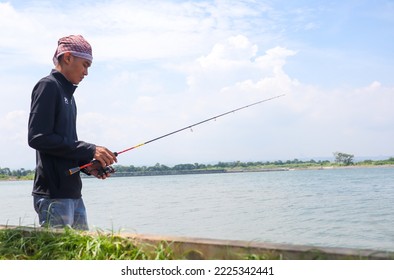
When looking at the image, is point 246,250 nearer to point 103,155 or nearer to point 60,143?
point 103,155

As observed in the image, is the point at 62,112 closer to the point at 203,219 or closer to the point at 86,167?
the point at 86,167

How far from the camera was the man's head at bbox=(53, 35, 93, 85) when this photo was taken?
2.79m

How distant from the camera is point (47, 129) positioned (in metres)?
2.61

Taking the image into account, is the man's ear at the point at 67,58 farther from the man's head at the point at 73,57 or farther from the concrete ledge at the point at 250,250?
the concrete ledge at the point at 250,250

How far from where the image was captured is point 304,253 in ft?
6.07

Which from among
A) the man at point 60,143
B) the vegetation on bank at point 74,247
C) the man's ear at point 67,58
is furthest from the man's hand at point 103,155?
the man's ear at point 67,58

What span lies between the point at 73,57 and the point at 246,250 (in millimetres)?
1641

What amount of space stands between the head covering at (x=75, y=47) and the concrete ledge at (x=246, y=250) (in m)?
1.21

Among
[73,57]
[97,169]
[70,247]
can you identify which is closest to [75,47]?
[73,57]

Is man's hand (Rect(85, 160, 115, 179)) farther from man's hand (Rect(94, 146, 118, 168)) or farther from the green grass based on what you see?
the green grass

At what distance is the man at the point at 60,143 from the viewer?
2613 millimetres

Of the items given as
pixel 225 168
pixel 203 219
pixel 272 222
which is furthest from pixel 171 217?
pixel 225 168

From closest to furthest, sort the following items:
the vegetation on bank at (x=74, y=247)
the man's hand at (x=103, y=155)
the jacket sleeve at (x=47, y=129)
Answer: the vegetation on bank at (x=74, y=247) < the jacket sleeve at (x=47, y=129) < the man's hand at (x=103, y=155)

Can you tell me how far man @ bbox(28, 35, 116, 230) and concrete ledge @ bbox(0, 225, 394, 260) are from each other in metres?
0.61
